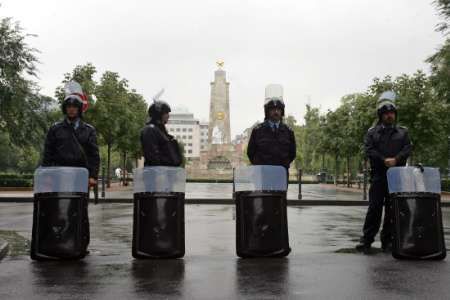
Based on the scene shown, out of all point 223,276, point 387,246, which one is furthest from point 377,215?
point 223,276

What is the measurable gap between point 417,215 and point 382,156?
3.30 feet

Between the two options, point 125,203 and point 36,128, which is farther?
point 36,128

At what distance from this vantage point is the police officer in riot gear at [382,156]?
25.9ft

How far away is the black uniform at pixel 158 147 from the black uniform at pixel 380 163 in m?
2.36

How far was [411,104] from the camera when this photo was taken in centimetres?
3112

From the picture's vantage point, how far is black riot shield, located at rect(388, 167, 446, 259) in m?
7.03

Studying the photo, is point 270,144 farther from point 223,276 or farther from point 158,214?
point 223,276

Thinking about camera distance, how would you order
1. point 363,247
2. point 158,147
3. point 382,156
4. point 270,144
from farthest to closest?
point 270,144
point 363,247
point 382,156
point 158,147

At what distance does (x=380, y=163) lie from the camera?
7898 millimetres

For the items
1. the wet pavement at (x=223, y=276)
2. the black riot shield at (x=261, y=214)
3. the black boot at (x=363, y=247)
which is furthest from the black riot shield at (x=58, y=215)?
the black boot at (x=363, y=247)

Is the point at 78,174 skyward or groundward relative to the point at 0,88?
groundward

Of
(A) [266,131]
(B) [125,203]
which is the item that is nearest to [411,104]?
(B) [125,203]

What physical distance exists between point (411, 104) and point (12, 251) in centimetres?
2605

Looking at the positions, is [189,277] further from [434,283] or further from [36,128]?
[36,128]
